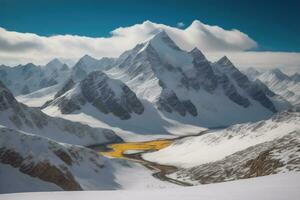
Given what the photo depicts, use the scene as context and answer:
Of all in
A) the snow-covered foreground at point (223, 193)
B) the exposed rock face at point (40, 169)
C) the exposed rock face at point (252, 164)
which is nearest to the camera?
the snow-covered foreground at point (223, 193)

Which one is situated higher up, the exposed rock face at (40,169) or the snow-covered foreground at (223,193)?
the exposed rock face at (40,169)

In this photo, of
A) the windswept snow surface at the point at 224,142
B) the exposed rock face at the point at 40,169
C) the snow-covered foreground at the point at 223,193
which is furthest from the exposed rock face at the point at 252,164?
the snow-covered foreground at the point at 223,193

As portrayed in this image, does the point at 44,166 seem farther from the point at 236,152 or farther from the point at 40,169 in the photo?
the point at 236,152

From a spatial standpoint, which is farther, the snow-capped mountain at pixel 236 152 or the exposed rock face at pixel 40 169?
the exposed rock face at pixel 40 169

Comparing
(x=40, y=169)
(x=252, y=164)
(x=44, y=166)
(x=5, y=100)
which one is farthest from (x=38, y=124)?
(x=252, y=164)

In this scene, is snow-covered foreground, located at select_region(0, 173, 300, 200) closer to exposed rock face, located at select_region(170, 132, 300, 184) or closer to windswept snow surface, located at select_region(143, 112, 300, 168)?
exposed rock face, located at select_region(170, 132, 300, 184)

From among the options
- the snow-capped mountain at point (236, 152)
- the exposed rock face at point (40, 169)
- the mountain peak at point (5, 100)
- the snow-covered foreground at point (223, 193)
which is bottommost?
the snow-covered foreground at point (223, 193)

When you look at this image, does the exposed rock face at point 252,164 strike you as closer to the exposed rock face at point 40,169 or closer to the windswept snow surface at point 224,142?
the windswept snow surface at point 224,142
